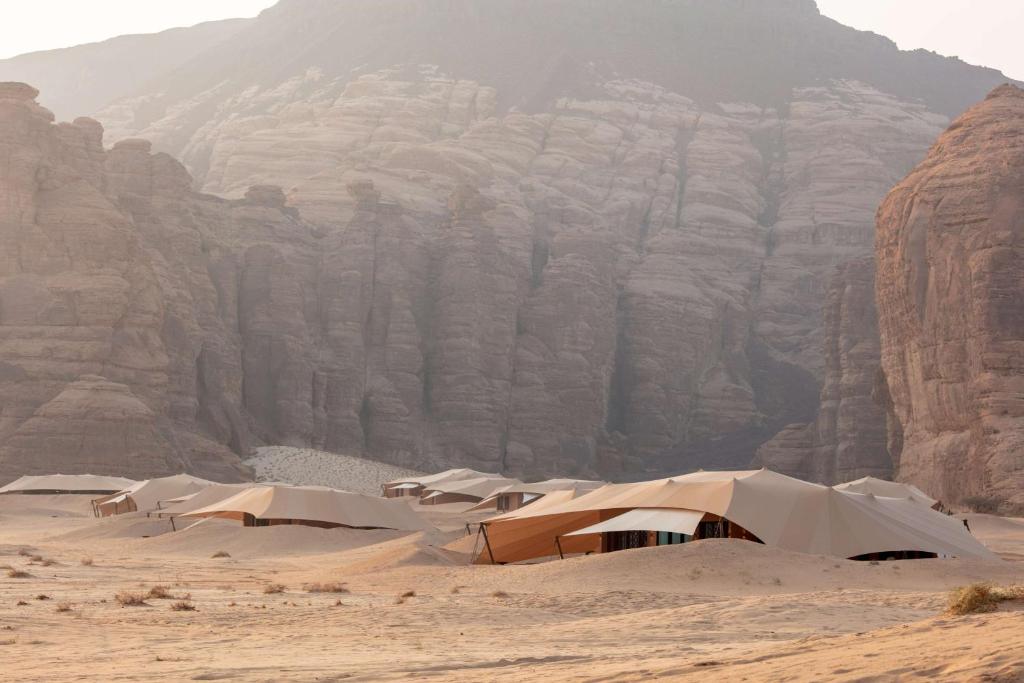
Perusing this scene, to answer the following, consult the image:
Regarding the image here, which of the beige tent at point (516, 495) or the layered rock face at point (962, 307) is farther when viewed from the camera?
the layered rock face at point (962, 307)

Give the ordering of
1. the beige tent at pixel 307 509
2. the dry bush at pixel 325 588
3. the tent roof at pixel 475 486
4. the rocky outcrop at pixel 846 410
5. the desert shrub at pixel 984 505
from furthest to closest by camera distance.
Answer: the rocky outcrop at pixel 846 410
the tent roof at pixel 475 486
the desert shrub at pixel 984 505
the beige tent at pixel 307 509
the dry bush at pixel 325 588

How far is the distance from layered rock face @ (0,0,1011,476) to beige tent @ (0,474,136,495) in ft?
30.1

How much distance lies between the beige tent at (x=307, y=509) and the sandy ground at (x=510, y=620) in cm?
525

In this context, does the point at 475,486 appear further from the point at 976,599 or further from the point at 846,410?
the point at 976,599

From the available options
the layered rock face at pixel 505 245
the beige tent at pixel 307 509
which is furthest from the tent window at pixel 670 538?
the layered rock face at pixel 505 245

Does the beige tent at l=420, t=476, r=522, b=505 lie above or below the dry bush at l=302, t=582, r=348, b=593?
below

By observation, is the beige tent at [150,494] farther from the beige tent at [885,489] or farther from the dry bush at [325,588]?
the dry bush at [325,588]

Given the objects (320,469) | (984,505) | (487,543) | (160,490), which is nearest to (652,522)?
(487,543)

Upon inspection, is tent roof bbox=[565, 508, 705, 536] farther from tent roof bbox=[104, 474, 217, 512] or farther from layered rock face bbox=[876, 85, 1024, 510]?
layered rock face bbox=[876, 85, 1024, 510]

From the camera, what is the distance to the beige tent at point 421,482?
71.4 m

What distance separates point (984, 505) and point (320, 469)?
42163 mm

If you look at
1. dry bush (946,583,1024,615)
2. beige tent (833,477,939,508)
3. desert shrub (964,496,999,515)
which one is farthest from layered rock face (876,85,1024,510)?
dry bush (946,583,1024,615)

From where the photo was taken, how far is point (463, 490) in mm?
66062

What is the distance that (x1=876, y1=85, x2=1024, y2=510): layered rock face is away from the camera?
2377 inches
